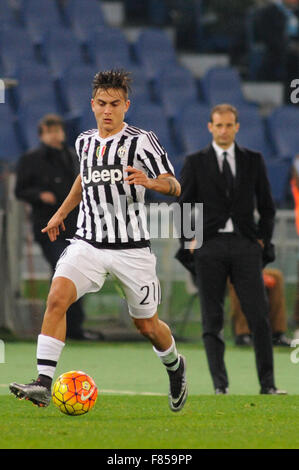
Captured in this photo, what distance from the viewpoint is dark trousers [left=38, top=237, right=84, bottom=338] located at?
12.1 meters

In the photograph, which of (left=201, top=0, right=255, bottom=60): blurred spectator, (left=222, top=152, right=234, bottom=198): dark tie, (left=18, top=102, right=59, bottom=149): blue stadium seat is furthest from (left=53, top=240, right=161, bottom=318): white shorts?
(left=201, top=0, right=255, bottom=60): blurred spectator

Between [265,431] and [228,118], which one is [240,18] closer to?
[228,118]

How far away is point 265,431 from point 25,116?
11633 millimetres

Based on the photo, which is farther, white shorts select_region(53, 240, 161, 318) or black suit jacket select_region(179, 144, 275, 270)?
black suit jacket select_region(179, 144, 275, 270)

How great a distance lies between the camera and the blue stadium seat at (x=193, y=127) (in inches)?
687

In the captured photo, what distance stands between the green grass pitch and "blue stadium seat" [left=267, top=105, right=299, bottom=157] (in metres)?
7.65

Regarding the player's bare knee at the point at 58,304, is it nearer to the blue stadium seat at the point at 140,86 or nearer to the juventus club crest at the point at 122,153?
the juventus club crest at the point at 122,153

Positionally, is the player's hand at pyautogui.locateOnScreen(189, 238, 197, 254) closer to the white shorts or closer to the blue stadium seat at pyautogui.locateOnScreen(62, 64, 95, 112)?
the white shorts

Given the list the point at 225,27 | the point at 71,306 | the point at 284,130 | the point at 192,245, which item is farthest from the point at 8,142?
the point at 192,245

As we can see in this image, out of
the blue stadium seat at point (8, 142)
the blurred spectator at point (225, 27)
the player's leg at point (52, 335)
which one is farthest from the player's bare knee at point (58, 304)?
the blurred spectator at point (225, 27)

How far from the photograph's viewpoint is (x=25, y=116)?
17062 millimetres

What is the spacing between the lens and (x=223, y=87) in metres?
19.1

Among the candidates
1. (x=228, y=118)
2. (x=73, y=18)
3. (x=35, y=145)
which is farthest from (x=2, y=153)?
(x=228, y=118)

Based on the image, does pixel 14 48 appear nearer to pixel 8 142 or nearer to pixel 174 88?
pixel 8 142
